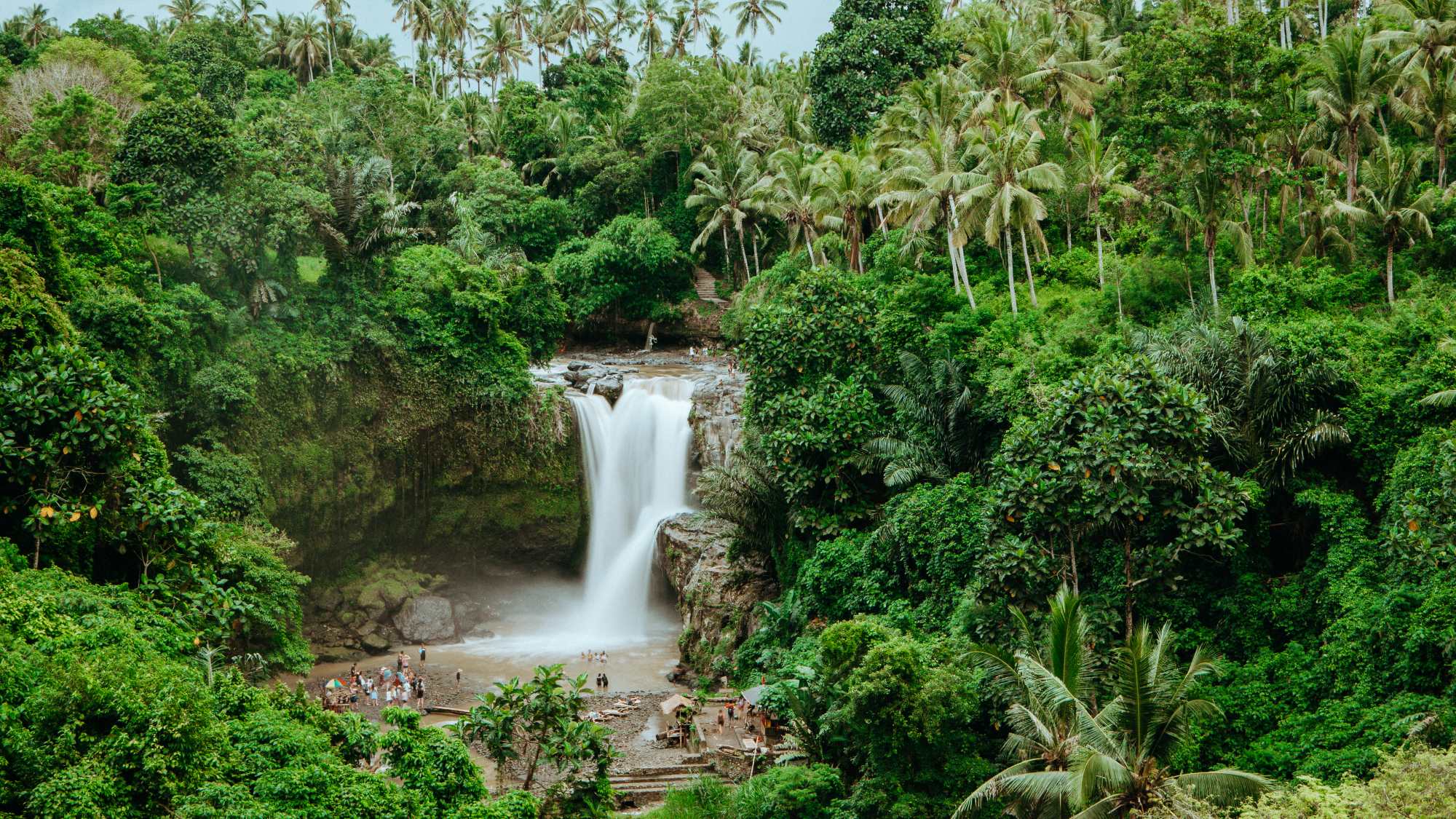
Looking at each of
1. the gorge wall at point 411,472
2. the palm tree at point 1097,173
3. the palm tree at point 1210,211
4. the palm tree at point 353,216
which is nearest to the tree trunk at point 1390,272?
the palm tree at point 1210,211

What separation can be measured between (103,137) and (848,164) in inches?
921

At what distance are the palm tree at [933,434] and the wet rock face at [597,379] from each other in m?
13.5

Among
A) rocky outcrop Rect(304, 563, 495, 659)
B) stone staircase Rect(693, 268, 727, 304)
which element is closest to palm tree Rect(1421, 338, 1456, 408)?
rocky outcrop Rect(304, 563, 495, 659)

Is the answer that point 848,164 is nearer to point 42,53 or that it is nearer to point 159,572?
point 159,572

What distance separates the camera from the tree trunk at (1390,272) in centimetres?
2340

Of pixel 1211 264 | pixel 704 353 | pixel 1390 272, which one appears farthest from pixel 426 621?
pixel 1390 272

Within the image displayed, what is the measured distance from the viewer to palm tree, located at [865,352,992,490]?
24.7 m

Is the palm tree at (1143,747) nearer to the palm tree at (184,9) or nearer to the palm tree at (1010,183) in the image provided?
the palm tree at (1010,183)

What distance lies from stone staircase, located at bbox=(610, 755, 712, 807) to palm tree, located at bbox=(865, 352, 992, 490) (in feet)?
25.0

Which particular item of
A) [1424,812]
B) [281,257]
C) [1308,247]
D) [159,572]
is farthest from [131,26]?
[1424,812]

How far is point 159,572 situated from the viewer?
19.9m

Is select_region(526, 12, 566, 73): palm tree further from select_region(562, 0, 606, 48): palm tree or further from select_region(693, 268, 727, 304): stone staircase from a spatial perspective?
select_region(693, 268, 727, 304): stone staircase

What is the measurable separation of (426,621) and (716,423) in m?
11.3

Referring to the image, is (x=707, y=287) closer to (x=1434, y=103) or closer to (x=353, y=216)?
(x=353, y=216)
